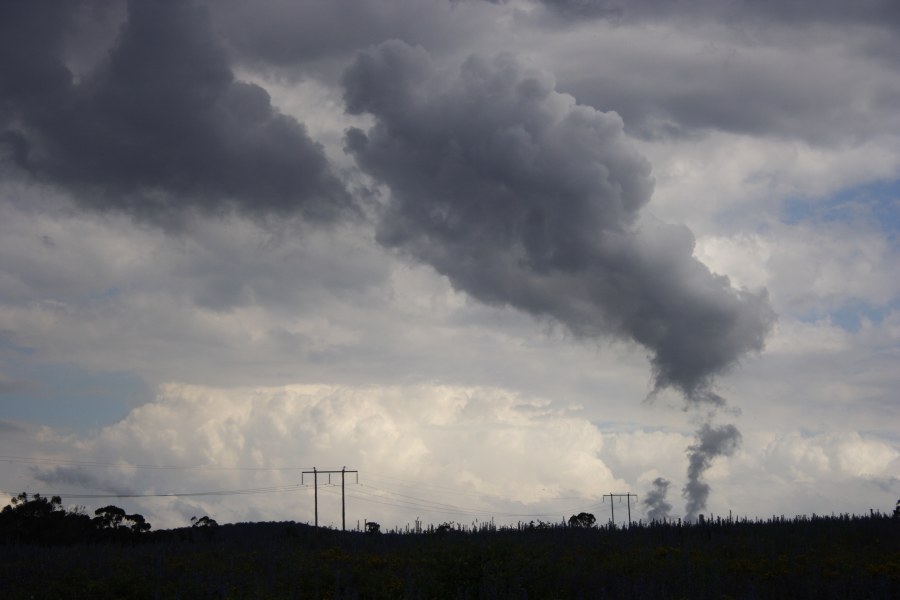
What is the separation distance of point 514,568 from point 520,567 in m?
0.44

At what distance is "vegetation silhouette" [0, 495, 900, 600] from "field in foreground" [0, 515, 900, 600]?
63 millimetres

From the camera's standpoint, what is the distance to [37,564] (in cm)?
3634

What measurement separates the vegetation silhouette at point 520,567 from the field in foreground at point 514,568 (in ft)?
0.21

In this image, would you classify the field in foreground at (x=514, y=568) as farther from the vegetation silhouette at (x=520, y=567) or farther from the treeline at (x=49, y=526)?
the treeline at (x=49, y=526)

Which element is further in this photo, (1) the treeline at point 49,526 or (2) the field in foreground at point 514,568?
(1) the treeline at point 49,526

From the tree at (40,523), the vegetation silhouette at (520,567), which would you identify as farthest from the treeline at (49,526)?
the vegetation silhouette at (520,567)

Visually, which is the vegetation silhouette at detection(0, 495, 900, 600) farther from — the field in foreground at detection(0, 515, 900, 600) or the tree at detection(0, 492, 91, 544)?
the tree at detection(0, 492, 91, 544)

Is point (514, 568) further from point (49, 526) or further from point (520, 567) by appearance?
point (49, 526)

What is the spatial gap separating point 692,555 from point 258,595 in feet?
57.1

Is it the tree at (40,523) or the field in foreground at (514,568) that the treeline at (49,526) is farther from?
the field in foreground at (514,568)

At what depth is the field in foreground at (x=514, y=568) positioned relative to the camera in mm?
26844

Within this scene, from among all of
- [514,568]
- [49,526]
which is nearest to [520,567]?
[514,568]

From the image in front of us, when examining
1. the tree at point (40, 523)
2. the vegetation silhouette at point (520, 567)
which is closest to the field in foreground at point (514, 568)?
the vegetation silhouette at point (520, 567)

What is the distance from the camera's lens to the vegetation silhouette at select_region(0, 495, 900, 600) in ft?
88.3
